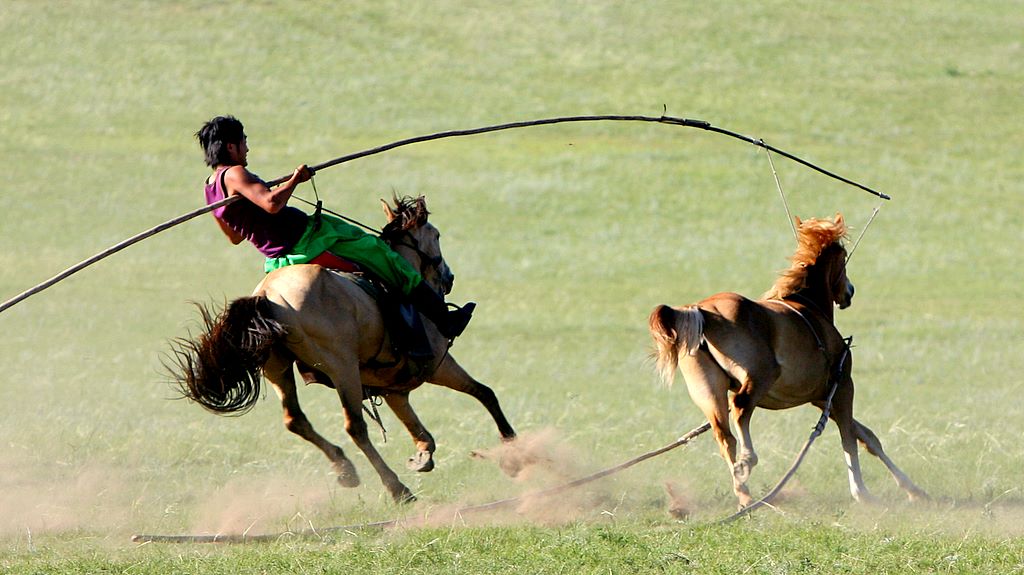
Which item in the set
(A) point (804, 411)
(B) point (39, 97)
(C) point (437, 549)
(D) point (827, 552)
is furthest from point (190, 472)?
(B) point (39, 97)

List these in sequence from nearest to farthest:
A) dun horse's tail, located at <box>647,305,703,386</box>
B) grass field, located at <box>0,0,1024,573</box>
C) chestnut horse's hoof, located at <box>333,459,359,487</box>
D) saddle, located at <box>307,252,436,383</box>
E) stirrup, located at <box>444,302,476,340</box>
A: grass field, located at <box>0,0,1024,573</box> → dun horse's tail, located at <box>647,305,703,386</box> → chestnut horse's hoof, located at <box>333,459,359,487</box> → saddle, located at <box>307,252,436,383</box> → stirrup, located at <box>444,302,476,340</box>

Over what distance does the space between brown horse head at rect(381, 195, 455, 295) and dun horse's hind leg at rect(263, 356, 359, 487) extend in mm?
1355

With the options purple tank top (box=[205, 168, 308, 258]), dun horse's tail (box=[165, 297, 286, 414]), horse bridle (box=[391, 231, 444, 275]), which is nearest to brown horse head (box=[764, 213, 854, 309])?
horse bridle (box=[391, 231, 444, 275])

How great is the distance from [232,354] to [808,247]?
4112mm

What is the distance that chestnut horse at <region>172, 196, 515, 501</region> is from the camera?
27.3 ft

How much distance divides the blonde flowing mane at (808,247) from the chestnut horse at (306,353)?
8.09 feet

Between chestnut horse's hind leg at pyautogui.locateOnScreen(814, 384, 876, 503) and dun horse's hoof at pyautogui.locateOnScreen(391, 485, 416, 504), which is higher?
dun horse's hoof at pyautogui.locateOnScreen(391, 485, 416, 504)

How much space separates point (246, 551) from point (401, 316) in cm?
223

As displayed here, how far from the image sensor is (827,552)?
22.6 feet

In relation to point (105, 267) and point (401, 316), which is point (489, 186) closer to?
point (105, 267)

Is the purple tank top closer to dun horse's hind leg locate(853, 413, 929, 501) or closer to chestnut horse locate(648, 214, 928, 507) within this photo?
chestnut horse locate(648, 214, 928, 507)

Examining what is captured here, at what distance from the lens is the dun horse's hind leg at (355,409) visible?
8664 millimetres

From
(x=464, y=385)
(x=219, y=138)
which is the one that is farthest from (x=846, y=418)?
(x=219, y=138)

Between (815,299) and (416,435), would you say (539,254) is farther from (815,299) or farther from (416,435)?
(416,435)
